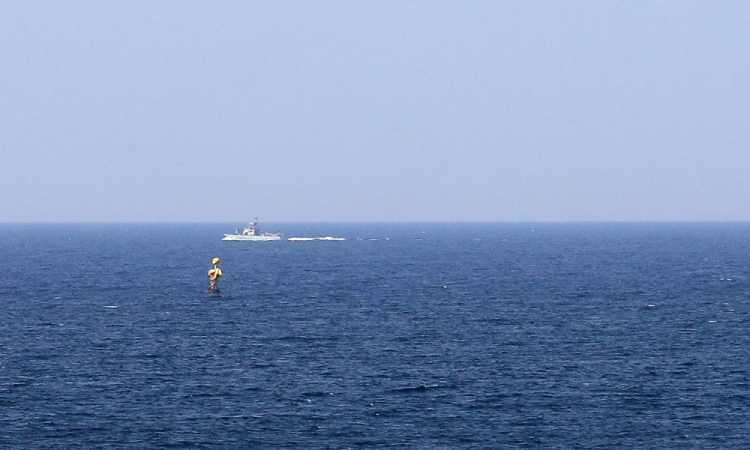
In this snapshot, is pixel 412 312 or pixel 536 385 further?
pixel 412 312

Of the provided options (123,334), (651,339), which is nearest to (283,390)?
(123,334)

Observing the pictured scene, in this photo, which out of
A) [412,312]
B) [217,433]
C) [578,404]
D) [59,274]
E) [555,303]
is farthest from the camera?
[59,274]

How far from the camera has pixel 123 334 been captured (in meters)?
97.8

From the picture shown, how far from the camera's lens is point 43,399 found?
6719cm

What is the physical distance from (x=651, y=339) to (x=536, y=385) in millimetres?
26224

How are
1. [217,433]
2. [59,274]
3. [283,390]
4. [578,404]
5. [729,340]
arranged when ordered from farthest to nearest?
[59,274], [729,340], [283,390], [578,404], [217,433]

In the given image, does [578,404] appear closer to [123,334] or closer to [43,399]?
[43,399]

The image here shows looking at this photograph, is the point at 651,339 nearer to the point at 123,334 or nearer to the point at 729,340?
the point at 729,340

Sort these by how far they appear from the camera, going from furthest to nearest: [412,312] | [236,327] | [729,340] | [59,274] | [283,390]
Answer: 1. [59,274]
2. [412,312]
3. [236,327]
4. [729,340]
5. [283,390]

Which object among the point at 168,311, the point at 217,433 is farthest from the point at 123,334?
the point at 217,433

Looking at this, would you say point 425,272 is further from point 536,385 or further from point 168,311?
point 536,385

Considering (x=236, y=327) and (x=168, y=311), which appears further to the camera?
(x=168, y=311)

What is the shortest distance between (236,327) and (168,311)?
18.4m

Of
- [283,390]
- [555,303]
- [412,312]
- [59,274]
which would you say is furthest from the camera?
[59,274]
